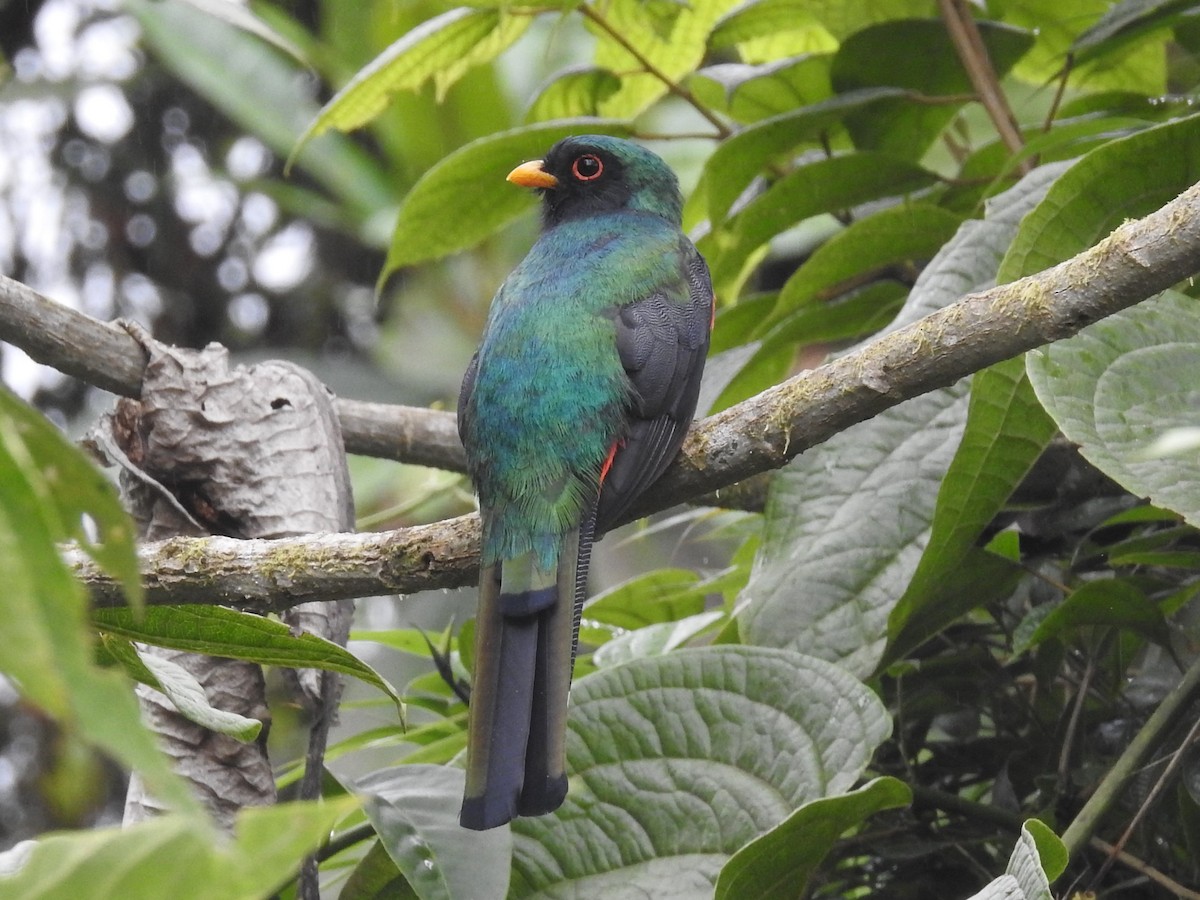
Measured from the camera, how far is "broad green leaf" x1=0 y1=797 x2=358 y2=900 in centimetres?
58

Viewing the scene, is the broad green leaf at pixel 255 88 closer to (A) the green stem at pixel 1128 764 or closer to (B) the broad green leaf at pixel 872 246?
(B) the broad green leaf at pixel 872 246

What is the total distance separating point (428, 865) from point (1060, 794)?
1.04 m

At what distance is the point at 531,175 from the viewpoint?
3.09 m

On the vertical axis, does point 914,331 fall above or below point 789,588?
above

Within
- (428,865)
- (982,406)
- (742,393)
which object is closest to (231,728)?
(428,865)

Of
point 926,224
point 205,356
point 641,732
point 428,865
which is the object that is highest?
point 926,224

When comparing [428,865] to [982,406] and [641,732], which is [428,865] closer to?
[641,732]

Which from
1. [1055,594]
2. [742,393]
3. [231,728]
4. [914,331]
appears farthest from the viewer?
[742,393]

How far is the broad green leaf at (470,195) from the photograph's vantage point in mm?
2969

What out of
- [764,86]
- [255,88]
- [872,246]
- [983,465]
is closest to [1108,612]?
[983,465]

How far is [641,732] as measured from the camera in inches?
79.6

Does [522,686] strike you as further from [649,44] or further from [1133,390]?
[649,44]

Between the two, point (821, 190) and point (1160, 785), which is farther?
point (821, 190)

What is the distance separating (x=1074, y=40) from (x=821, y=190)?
68 cm
